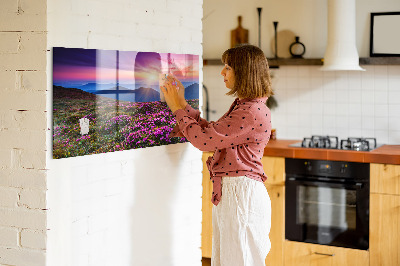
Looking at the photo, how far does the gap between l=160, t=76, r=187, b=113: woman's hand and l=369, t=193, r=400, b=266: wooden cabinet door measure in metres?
1.80

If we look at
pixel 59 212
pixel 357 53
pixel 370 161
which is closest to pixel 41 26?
pixel 59 212

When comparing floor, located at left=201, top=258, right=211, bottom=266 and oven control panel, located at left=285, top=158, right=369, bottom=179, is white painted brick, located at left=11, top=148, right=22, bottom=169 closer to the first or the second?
oven control panel, located at left=285, top=158, right=369, bottom=179

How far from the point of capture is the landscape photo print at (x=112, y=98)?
2.32 m

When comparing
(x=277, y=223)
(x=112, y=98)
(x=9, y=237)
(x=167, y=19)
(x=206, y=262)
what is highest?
(x=167, y=19)

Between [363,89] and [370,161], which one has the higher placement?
[363,89]

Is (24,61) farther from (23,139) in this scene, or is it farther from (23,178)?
(23,178)

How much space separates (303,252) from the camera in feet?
14.2

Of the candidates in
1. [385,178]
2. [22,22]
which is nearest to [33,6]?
[22,22]

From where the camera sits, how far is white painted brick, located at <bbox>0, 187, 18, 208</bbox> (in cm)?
235

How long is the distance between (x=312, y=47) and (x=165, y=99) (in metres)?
2.30

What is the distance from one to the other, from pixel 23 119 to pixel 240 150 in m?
0.99

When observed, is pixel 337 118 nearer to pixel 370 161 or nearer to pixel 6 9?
pixel 370 161

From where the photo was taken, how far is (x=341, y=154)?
4.12 metres

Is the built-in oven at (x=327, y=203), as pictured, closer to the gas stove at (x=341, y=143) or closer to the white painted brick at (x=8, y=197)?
the gas stove at (x=341, y=143)
